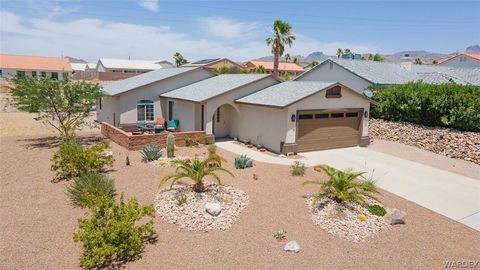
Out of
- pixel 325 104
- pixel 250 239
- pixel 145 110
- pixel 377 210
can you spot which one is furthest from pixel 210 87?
pixel 250 239

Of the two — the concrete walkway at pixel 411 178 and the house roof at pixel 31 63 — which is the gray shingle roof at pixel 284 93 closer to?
the concrete walkway at pixel 411 178

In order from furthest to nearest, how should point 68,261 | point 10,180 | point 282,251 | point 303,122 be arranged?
point 303,122 < point 10,180 < point 282,251 < point 68,261

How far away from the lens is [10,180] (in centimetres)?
1287

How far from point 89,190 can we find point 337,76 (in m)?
28.3

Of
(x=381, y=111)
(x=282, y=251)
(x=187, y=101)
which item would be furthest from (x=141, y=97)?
(x=282, y=251)

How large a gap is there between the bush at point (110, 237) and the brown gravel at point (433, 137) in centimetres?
1723

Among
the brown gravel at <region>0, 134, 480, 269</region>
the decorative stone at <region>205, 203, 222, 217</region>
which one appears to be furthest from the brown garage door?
the decorative stone at <region>205, 203, 222, 217</region>

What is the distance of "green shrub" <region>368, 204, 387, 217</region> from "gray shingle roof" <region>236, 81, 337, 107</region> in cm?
786

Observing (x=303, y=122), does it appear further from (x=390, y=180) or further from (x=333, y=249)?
(x=333, y=249)

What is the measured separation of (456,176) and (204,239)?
40.2 feet

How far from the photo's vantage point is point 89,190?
1067 cm

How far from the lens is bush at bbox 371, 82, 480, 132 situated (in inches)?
756

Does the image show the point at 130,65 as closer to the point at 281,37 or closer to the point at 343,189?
the point at 281,37

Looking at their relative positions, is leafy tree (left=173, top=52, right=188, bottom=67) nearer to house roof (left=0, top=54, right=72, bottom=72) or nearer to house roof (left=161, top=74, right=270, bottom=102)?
house roof (left=0, top=54, right=72, bottom=72)
